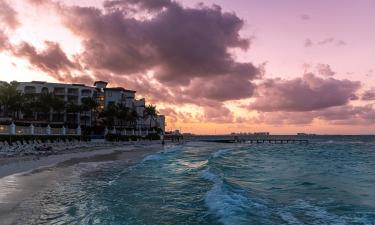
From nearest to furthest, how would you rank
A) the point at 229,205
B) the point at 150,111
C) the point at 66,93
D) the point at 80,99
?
the point at 229,205 < the point at 66,93 < the point at 80,99 < the point at 150,111

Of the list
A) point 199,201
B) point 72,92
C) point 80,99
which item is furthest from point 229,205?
point 72,92

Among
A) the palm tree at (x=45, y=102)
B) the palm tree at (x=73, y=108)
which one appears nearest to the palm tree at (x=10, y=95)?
the palm tree at (x=45, y=102)

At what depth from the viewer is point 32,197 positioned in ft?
66.8

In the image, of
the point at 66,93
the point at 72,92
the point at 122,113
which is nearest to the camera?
the point at 122,113

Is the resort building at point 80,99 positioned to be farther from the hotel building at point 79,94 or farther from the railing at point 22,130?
the railing at point 22,130

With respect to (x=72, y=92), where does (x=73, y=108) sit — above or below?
below

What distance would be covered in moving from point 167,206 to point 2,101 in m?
95.6

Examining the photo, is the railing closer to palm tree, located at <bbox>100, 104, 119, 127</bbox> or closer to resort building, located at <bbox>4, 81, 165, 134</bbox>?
resort building, located at <bbox>4, 81, 165, 134</bbox>

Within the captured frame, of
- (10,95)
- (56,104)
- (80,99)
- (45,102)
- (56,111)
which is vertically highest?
(80,99)

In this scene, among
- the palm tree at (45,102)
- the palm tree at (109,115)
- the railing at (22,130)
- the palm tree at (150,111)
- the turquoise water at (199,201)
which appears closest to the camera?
the turquoise water at (199,201)

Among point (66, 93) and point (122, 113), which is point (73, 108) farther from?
point (122, 113)

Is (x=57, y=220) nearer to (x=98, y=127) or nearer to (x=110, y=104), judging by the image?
(x=98, y=127)

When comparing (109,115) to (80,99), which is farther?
(80,99)

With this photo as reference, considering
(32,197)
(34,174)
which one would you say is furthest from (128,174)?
(32,197)
